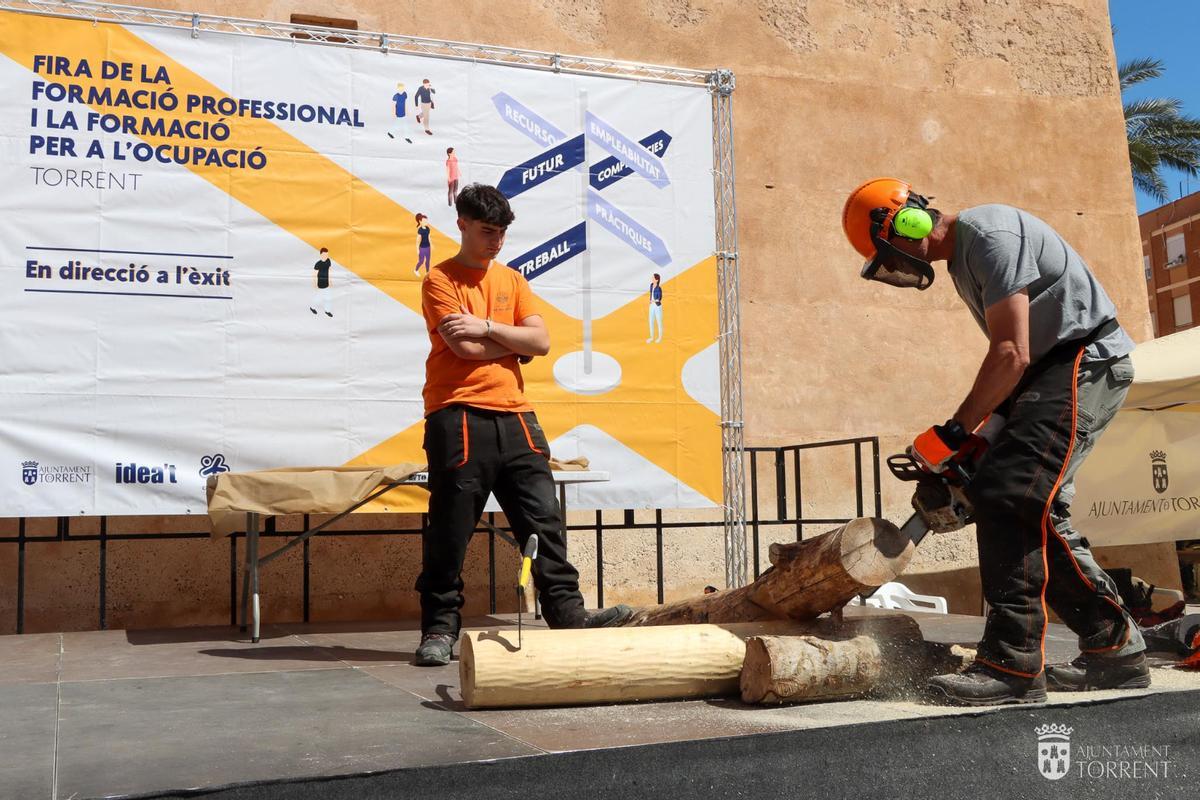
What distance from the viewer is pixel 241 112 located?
19.7ft

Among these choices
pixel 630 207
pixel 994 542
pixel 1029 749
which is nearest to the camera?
pixel 1029 749

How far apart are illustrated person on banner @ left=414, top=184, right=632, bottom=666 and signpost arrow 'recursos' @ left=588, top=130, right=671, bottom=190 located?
2.45 meters

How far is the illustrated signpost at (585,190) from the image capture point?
646cm

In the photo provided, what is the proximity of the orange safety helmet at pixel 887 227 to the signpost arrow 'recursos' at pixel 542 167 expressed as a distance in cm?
326

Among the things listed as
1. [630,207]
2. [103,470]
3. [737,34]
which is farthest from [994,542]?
[737,34]

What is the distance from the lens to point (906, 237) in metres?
3.36

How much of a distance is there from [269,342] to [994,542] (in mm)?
4129

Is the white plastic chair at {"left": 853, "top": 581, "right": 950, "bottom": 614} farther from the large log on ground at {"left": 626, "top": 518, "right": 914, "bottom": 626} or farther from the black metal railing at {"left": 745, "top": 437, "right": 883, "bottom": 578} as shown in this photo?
the large log on ground at {"left": 626, "top": 518, "right": 914, "bottom": 626}

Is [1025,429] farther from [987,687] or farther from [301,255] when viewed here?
[301,255]

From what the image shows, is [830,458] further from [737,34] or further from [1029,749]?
[1029,749]
